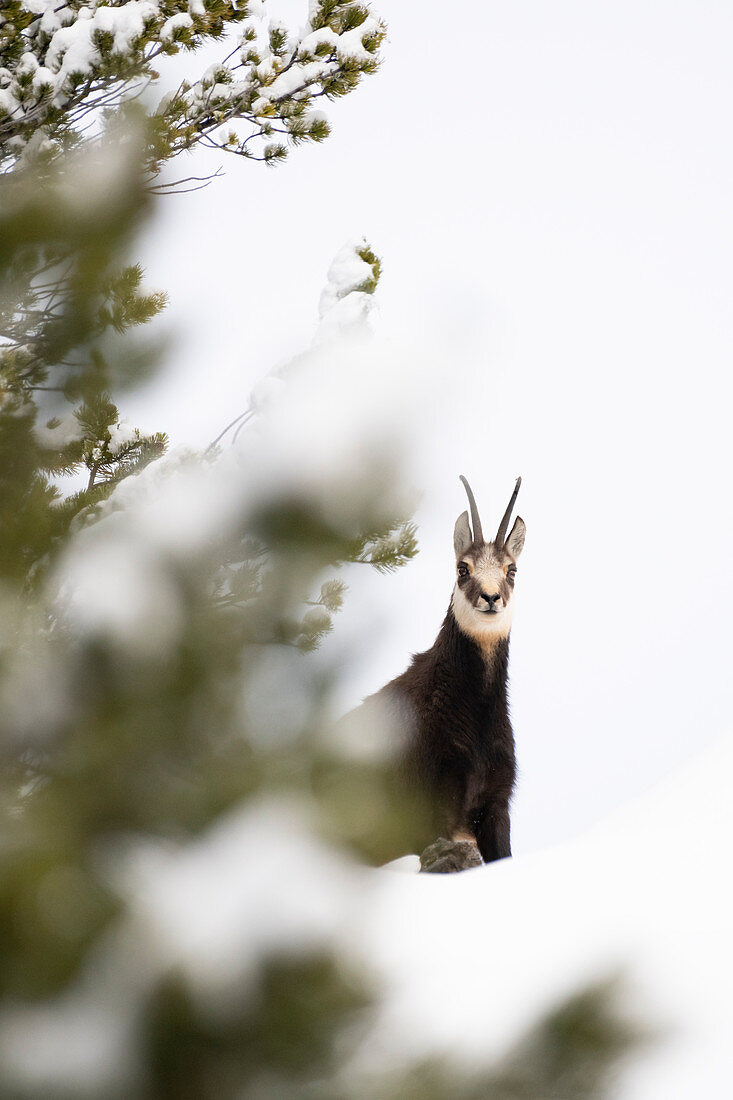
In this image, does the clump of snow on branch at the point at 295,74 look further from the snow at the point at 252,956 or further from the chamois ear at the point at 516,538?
the snow at the point at 252,956

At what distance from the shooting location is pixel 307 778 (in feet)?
3.16

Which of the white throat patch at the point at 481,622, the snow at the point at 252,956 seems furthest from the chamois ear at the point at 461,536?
the snow at the point at 252,956

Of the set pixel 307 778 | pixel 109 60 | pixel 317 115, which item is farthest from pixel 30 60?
pixel 307 778

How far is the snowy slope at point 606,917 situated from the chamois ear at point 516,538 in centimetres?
142

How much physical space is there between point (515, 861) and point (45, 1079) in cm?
372

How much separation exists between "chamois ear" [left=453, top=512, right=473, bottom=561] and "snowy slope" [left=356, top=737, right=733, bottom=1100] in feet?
5.06

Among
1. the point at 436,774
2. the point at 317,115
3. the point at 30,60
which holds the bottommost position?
the point at 436,774

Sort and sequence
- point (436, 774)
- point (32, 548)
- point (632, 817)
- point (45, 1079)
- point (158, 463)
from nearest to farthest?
point (45, 1079), point (32, 548), point (158, 463), point (632, 817), point (436, 774)

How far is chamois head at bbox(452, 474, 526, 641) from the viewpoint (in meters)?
5.11

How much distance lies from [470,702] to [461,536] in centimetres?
88

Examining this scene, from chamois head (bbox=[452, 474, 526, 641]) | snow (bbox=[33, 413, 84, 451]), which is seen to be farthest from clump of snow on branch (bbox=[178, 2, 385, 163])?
snow (bbox=[33, 413, 84, 451])

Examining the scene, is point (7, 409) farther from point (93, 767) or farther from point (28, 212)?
point (93, 767)

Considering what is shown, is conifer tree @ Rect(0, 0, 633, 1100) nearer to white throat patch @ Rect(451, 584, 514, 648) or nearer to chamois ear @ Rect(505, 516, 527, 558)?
white throat patch @ Rect(451, 584, 514, 648)

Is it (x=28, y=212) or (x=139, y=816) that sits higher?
(x=28, y=212)
